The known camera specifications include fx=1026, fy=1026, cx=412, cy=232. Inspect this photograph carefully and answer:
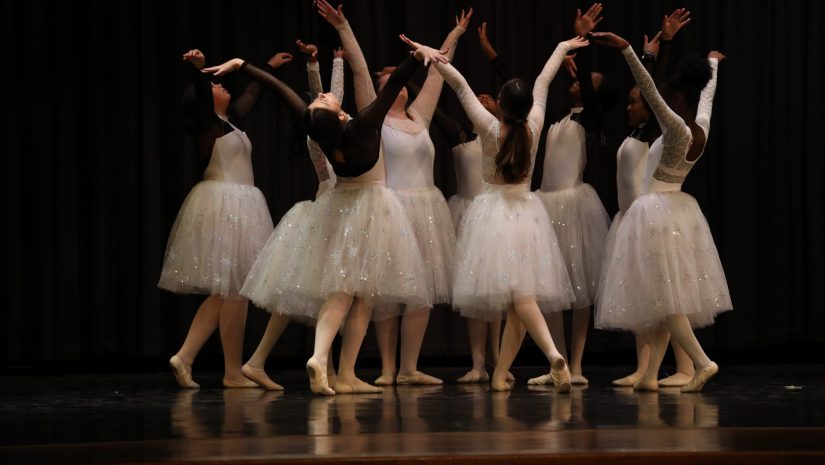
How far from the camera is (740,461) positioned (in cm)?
246

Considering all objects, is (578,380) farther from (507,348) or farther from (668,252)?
(668,252)

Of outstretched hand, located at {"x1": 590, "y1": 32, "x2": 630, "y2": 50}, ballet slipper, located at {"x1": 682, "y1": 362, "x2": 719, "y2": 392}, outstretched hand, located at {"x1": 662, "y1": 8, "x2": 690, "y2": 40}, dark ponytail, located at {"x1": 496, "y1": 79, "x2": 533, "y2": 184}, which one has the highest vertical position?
outstretched hand, located at {"x1": 662, "y1": 8, "x2": 690, "y2": 40}

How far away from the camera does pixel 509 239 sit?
4055 millimetres

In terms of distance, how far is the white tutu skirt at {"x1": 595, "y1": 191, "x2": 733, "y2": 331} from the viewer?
399 cm

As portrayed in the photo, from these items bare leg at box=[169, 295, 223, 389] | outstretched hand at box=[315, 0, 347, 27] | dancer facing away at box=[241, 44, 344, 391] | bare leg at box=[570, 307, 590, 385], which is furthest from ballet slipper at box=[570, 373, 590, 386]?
outstretched hand at box=[315, 0, 347, 27]

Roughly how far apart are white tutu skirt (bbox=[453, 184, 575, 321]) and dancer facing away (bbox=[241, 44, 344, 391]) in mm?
693

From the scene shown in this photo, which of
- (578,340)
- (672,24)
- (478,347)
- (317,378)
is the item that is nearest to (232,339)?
(317,378)

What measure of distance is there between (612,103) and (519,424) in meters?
2.22

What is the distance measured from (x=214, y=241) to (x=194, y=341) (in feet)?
1.47

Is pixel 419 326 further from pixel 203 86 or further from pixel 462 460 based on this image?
pixel 462 460

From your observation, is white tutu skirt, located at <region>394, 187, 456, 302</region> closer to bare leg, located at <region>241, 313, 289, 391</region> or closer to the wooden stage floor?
the wooden stage floor

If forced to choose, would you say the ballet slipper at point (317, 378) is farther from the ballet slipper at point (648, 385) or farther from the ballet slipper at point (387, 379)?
the ballet slipper at point (648, 385)

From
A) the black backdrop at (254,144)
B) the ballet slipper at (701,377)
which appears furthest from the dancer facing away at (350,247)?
the black backdrop at (254,144)

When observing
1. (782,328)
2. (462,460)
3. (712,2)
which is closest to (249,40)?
(712,2)
